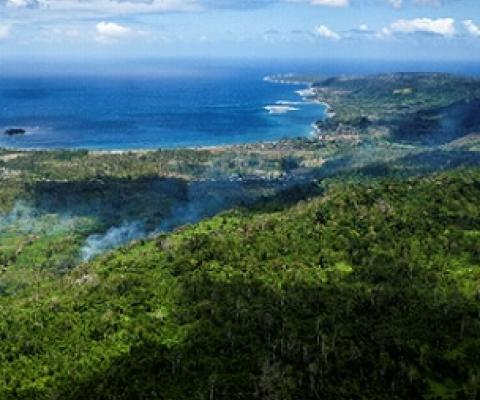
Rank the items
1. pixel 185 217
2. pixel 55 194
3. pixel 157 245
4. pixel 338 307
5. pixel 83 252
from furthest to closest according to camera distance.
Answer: pixel 55 194 < pixel 185 217 < pixel 83 252 < pixel 157 245 < pixel 338 307

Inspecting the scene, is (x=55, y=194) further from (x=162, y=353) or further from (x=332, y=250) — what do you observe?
(x=162, y=353)

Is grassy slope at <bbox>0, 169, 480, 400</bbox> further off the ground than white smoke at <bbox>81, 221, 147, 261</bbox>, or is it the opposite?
grassy slope at <bbox>0, 169, 480, 400</bbox>

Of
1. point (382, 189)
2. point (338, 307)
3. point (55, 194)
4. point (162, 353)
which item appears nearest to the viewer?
point (162, 353)

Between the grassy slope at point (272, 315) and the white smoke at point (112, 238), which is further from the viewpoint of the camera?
the white smoke at point (112, 238)

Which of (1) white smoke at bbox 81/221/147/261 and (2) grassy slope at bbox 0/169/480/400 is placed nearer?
(2) grassy slope at bbox 0/169/480/400

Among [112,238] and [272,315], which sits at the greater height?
[272,315]

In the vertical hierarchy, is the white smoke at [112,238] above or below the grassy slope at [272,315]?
below

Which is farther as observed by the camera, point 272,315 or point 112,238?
point 112,238

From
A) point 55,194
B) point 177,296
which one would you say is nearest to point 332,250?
point 177,296
